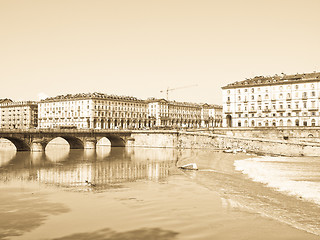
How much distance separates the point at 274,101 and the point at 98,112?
245ft

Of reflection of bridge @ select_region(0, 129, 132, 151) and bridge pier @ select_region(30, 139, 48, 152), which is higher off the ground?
reflection of bridge @ select_region(0, 129, 132, 151)

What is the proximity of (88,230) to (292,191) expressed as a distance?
15.9m

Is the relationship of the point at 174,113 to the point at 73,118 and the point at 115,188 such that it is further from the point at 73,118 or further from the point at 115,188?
the point at 115,188

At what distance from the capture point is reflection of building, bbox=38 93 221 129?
147 metres

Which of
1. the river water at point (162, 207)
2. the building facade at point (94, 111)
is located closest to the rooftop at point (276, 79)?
the building facade at point (94, 111)

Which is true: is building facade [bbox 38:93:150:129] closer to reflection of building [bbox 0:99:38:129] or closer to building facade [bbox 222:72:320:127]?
reflection of building [bbox 0:99:38:129]

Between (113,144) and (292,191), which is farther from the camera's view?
(113,144)

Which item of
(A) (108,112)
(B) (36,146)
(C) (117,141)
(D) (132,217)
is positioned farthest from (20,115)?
(D) (132,217)

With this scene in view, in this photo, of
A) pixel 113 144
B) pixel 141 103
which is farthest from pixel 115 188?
pixel 141 103

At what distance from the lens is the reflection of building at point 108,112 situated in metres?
147

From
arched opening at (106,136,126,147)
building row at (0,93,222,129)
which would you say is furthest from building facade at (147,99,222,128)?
arched opening at (106,136,126,147)

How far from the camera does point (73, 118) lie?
152250mm

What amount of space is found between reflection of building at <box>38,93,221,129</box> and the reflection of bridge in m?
45.2

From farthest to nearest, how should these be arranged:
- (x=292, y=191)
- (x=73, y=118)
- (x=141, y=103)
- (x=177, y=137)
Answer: (x=141, y=103)
(x=73, y=118)
(x=177, y=137)
(x=292, y=191)
